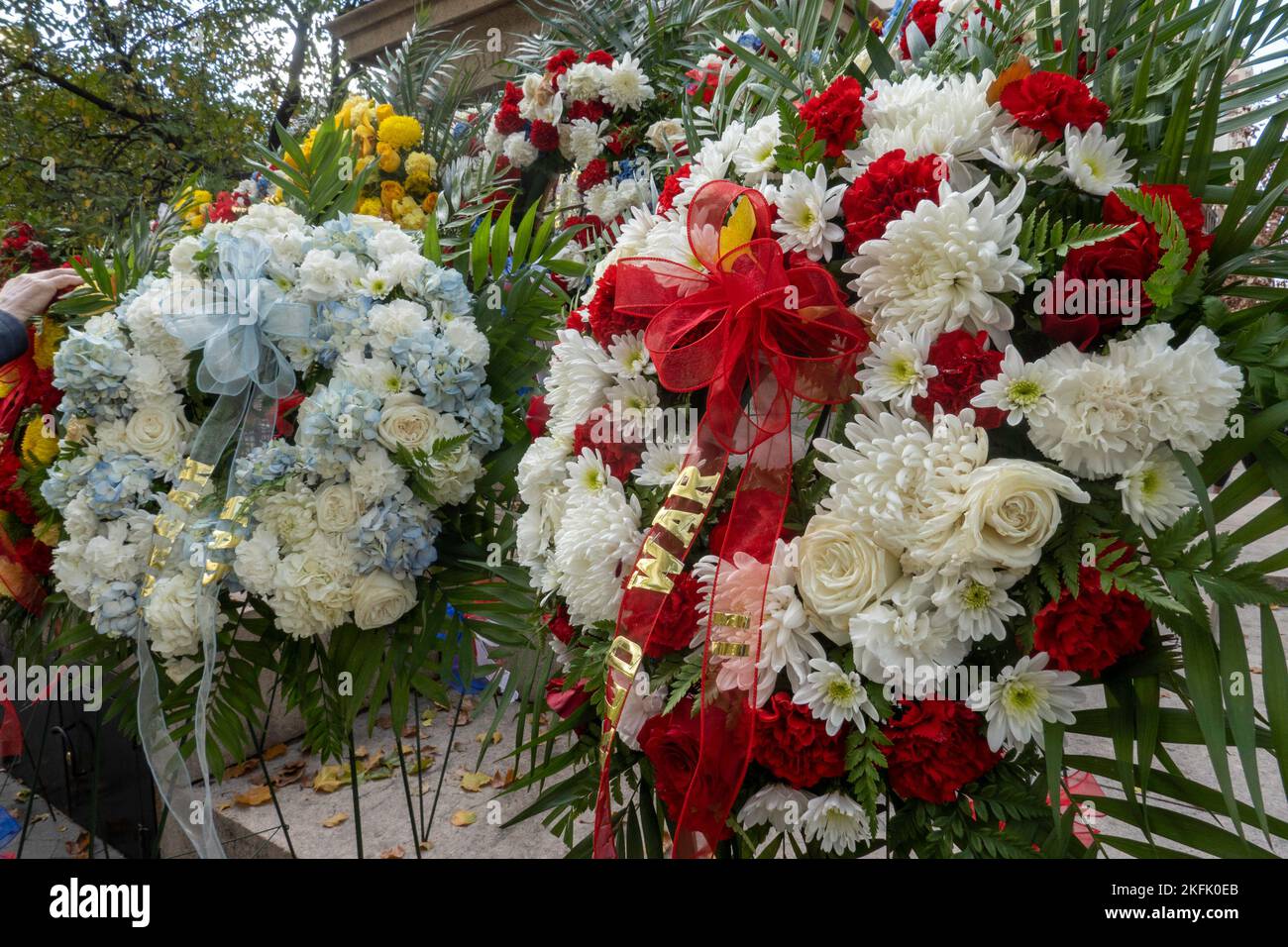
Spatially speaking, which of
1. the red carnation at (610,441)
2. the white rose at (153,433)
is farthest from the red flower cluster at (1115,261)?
the white rose at (153,433)

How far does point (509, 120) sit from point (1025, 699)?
6.22 ft

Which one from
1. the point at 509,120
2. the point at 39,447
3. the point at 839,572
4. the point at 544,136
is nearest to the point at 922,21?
the point at 839,572

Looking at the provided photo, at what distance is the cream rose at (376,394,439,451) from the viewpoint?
53.3 inches

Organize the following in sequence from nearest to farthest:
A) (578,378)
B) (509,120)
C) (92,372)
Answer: (578,378) → (92,372) → (509,120)

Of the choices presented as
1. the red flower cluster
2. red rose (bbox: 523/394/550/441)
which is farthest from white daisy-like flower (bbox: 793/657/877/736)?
red rose (bbox: 523/394/550/441)

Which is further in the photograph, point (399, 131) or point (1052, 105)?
point (399, 131)

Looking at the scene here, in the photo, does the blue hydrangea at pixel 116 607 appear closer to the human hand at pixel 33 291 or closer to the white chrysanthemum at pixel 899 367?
the human hand at pixel 33 291

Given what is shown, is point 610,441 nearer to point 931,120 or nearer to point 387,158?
point 931,120

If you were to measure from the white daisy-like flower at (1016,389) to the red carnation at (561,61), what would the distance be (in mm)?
1610

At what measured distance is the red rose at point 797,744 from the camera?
80 centimetres

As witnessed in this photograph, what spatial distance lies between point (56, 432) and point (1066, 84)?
170 cm

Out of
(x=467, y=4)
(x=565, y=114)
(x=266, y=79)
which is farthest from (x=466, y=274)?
(x=266, y=79)

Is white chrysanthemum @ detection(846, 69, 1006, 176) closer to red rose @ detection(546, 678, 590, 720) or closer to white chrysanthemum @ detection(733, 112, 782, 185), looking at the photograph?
white chrysanthemum @ detection(733, 112, 782, 185)

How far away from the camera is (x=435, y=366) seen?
1.38 m
